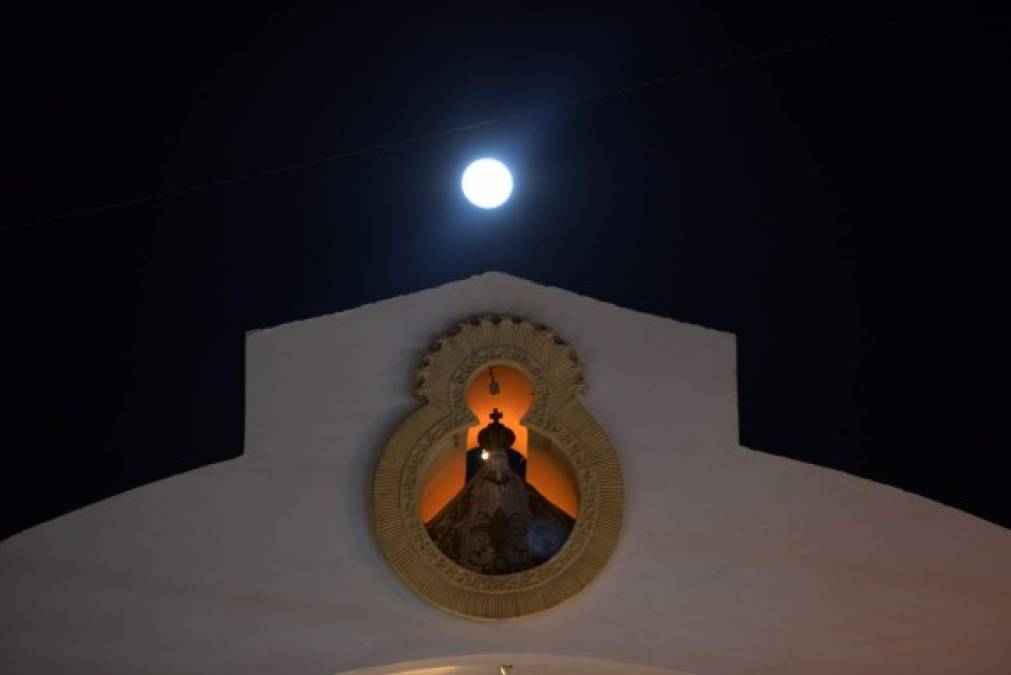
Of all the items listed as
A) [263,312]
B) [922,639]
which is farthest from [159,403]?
[922,639]

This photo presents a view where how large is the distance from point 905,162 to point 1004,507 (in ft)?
5.26

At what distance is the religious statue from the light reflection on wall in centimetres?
9

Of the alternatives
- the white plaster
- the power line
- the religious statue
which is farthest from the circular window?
the power line

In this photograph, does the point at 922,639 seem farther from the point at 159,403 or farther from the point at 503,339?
the point at 159,403

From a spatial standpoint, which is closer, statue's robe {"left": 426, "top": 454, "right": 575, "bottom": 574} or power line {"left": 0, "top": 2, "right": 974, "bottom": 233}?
statue's robe {"left": 426, "top": 454, "right": 575, "bottom": 574}

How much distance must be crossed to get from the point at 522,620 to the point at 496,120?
7.32 feet

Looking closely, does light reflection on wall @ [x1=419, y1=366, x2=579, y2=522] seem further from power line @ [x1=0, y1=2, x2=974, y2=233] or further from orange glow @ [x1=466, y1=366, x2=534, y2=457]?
power line @ [x1=0, y1=2, x2=974, y2=233]

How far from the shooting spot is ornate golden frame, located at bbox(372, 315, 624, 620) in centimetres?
694

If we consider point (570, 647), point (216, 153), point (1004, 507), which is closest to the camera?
point (570, 647)

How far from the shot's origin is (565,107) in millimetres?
8055

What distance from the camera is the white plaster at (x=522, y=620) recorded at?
6.97 meters

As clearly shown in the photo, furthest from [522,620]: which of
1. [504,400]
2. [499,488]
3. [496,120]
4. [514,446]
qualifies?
[496,120]

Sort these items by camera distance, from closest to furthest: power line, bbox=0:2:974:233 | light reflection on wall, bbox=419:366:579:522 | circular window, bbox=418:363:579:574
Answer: circular window, bbox=418:363:579:574 → light reflection on wall, bbox=419:366:579:522 → power line, bbox=0:2:974:233

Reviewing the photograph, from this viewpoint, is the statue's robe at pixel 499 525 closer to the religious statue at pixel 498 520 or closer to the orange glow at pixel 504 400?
the religious statue at pixel 498 520
